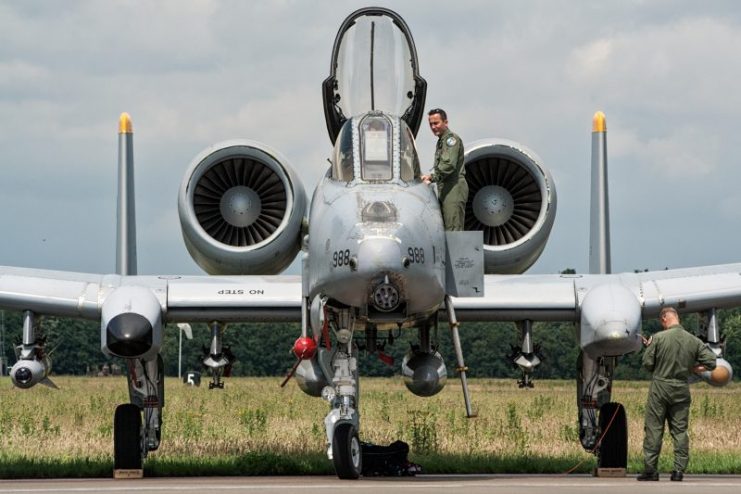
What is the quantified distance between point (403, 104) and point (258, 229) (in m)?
2.44

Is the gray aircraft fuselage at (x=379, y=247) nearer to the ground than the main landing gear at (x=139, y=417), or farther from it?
farther from it

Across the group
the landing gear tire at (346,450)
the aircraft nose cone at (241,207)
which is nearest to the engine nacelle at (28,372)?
the aircraft nose cone at (241,207)

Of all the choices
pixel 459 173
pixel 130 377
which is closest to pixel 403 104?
pixel 459 173

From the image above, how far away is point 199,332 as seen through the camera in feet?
271

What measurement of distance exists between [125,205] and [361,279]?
7.67 metres

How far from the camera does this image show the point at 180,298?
51.2ft

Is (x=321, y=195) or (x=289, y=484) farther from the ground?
(x=321, y=195)

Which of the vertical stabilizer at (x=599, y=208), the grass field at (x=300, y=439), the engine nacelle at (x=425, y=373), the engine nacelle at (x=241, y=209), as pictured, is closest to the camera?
the engine nacelle at (x=425, y=373)

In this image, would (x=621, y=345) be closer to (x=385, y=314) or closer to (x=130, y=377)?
(x=385, y=314)

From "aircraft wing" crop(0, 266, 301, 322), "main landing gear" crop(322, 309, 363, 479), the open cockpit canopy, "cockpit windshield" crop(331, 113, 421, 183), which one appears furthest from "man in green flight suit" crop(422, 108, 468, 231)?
"aircraft wing" crop(0, 266, 301, 322)

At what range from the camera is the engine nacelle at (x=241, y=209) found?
16.5 m

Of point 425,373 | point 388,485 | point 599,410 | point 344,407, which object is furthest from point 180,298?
point 599,410

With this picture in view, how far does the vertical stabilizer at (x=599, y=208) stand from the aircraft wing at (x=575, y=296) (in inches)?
113

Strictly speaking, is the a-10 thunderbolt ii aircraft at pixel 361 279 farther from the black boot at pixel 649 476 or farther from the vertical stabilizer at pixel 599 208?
the vertical stabilizer at pixel 599 208
